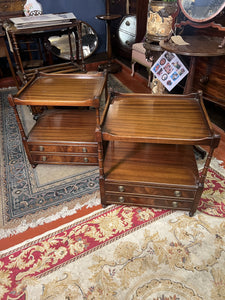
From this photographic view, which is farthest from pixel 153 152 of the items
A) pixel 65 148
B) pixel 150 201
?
pixel 65 148

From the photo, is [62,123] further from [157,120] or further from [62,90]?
[157,120]

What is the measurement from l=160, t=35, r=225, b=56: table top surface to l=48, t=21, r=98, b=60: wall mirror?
2.83 metres

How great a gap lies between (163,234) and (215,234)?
41cm

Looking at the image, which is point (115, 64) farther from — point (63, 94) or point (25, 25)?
point (63, 94)

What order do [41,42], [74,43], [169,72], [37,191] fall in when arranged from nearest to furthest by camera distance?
[37,191], [169,72], [41,42], [74,43]

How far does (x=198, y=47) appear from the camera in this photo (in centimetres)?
225

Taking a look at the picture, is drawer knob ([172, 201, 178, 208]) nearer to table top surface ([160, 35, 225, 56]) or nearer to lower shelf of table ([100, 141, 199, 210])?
lower shelf of table ([100, 141, 199, 210])

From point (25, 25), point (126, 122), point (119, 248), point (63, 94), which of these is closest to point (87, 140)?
point (63, 94)

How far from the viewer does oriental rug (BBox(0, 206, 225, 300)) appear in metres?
1.47

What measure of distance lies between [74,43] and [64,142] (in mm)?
3289

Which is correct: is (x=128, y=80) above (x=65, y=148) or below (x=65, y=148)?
Result: below

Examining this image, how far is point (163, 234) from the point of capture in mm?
1784

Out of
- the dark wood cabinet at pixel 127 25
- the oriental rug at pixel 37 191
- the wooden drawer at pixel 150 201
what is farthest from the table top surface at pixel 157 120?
the dark wood cabinet at pixel 127 25

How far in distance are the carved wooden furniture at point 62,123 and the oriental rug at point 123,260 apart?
69cm
